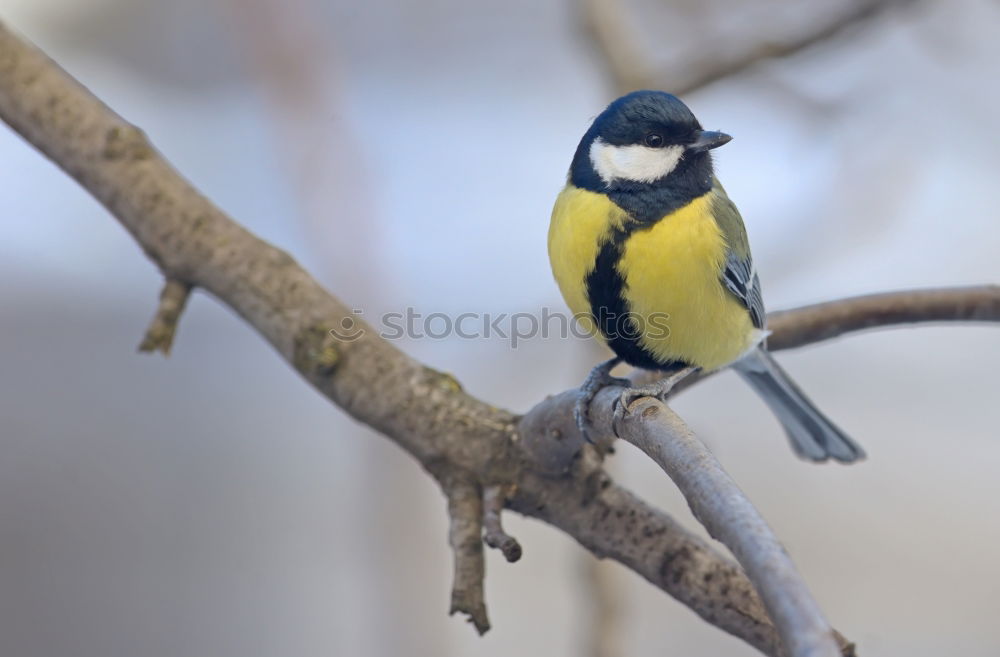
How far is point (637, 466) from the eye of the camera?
2.50 metres

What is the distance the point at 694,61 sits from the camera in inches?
63.6

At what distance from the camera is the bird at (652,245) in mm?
1128

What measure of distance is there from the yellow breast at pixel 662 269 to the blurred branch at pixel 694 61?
1.23 feet

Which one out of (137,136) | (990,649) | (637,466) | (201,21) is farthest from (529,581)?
(201,21)

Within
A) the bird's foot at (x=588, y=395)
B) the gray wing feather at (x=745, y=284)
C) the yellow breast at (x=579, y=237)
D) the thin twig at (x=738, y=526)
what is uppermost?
the gray wing feather at (x=745, y=284)

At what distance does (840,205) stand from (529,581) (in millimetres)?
1110

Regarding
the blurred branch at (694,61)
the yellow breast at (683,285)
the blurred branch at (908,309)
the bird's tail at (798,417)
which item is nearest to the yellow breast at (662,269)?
the yellow breast at (683,285)

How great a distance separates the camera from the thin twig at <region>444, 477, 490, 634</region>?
98 centimetres

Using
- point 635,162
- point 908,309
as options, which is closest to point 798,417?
point 908,309

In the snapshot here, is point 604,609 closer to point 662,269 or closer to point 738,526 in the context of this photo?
point 662,269

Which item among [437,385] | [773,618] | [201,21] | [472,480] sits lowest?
[773,618]

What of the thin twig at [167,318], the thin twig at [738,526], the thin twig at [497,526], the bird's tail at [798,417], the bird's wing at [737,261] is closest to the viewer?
the thin twig at [738,526]

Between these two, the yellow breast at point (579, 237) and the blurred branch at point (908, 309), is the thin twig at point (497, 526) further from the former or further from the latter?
the blurred branch at point (908, 309)

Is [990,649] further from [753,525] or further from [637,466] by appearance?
[753,525]
